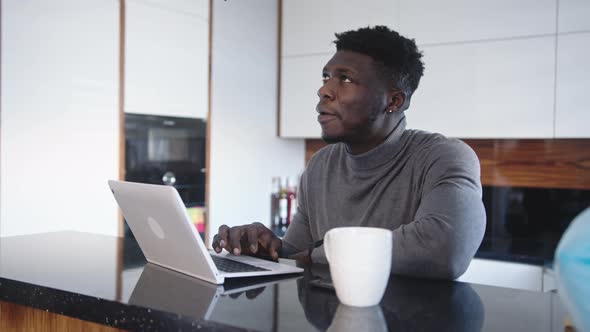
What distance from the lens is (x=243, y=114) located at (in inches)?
123

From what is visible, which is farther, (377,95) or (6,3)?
(6,3)

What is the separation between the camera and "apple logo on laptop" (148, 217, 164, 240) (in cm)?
107

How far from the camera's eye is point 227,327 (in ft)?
2.56

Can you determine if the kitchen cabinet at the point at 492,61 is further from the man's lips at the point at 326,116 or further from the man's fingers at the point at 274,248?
the man's fingers at the point at 274,248

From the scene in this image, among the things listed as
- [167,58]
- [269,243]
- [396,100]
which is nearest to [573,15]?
[396,100]

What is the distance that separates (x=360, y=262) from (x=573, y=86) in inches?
82.7

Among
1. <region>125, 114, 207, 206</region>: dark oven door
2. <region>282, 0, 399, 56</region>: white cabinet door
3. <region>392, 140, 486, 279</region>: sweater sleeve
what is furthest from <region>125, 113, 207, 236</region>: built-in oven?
<region>392, 140, 486, 279</region>: sweater sleeve

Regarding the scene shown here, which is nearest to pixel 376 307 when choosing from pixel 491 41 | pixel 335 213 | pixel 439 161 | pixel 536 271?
pixel 439 161

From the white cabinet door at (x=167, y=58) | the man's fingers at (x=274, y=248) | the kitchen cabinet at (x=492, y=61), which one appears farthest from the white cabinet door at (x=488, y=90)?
the man's fingers at (x=274, y=248)

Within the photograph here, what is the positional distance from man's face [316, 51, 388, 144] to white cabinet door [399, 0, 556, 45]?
1.37m

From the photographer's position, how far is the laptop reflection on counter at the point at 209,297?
0.83 metres

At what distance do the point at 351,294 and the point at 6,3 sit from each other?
1.73 meters

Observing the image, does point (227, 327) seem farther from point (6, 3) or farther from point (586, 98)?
point (586, 98)

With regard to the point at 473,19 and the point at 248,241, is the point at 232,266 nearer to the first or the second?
the point at 248,241
